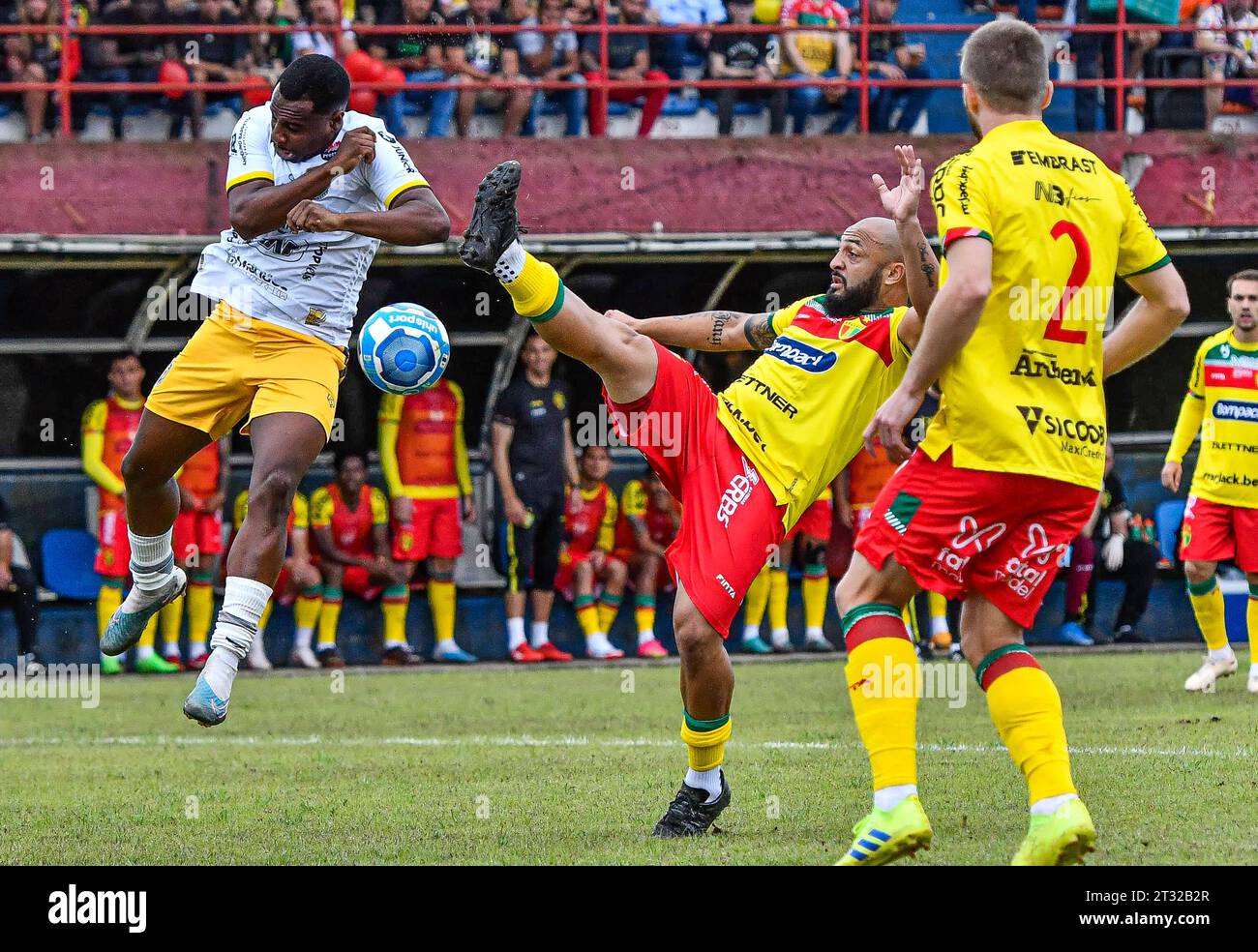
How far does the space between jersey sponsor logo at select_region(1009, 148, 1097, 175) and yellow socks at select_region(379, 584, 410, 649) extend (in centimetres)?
966

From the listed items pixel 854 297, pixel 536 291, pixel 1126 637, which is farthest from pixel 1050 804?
pixel 1126 637

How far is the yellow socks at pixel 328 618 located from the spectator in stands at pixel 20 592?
2.13 m

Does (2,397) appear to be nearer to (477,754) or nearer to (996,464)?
(477,754)

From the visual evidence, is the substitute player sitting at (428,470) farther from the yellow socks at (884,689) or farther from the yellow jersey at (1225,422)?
the yellow socks at (884,689)

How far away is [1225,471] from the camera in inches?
451

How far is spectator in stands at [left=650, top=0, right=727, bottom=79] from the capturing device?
52.1 ft

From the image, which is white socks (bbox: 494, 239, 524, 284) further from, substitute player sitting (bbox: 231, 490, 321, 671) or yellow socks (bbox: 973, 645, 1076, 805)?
substitute player sitting (bbox: 231, 490, 321, 671)

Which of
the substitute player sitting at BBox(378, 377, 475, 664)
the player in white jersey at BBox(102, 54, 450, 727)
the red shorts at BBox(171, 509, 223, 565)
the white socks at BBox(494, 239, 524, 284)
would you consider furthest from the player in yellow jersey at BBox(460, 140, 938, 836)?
the red shorts at BBox(171, 509, 223, 565)

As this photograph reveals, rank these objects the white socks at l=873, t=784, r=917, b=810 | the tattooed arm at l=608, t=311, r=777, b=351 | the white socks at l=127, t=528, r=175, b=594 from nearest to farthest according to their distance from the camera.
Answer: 1. the white socks at l=873, t=784, r=917, b=810
2. the tattooed arm at l=608, t=311, r=777, b=351
3. the white socks at l=127, t=528, r=175, b=594

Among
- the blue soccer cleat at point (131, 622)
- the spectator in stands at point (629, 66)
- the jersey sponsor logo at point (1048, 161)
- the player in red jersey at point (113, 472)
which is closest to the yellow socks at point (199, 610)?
the player in red jersey at point (113, 472)

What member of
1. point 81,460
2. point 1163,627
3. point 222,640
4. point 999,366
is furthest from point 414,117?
point 999,366

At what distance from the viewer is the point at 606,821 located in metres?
6.23

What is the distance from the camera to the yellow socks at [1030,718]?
4848 millimetres

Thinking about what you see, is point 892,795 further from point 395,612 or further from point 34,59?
point 34,59
